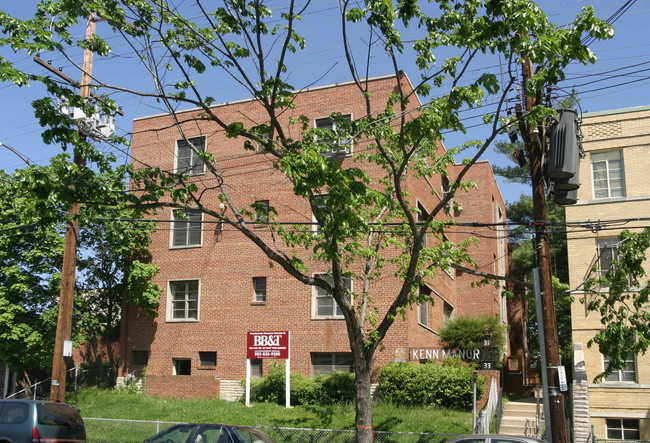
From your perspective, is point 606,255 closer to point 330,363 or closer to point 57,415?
point 330,363

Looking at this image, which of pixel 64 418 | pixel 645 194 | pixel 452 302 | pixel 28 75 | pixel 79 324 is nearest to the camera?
pixel 28 75

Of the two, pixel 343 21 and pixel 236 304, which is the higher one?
pixel 343 21

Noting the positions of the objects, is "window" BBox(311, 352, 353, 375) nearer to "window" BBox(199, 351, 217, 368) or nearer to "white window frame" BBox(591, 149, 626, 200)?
"window" BBox(199, 351, 217, 368)

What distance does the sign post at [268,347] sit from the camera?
72.5 feet

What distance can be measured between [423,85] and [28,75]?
691 cm

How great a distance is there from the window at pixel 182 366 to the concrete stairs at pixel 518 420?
13.2m

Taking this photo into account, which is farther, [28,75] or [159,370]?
[159,370]

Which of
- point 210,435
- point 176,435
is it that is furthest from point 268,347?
point 210,435

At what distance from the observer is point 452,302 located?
31.7 metres

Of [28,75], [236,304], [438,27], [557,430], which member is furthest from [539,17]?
[236,304]

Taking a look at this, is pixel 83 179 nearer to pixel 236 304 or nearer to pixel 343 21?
pixel 343 21

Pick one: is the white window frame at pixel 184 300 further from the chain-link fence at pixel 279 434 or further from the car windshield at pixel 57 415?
the car windshield at pixel 57 415

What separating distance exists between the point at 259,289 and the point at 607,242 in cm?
1359

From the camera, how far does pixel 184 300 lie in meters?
27.1
